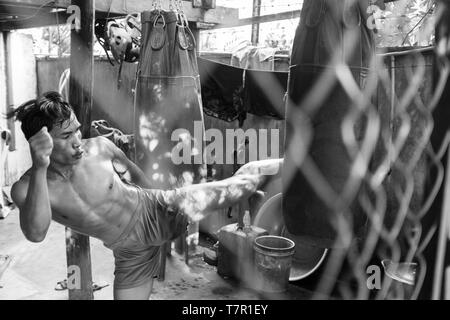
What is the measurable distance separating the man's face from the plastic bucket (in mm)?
2652

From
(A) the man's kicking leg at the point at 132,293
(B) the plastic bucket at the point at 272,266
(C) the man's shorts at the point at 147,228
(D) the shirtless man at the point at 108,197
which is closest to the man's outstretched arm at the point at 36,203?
(D) the shirtless man at the point at 108,197

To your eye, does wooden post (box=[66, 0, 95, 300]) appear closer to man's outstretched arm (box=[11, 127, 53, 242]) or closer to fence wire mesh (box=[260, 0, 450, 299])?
man's outstretched arm (box=[11, 127, 53, 242])

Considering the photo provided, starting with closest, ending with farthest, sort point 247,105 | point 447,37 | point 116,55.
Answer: point 447,37
point 116,55
point 247,105

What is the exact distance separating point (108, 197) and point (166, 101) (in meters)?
1.09

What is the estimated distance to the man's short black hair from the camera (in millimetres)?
2090

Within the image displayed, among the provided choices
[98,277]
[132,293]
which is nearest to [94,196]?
[132,293]

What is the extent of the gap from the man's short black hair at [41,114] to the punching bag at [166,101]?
4.32 ft

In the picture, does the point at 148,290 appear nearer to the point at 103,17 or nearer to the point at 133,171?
the point at 133,171

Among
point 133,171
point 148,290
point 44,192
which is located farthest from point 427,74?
point 44,192

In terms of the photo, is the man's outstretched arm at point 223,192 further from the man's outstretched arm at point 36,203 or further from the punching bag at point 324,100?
the man's outstretched arm at point 36,203

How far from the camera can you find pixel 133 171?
294 centimetres

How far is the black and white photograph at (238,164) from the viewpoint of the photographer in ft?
4.38

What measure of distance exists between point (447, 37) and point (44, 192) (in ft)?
5.85
